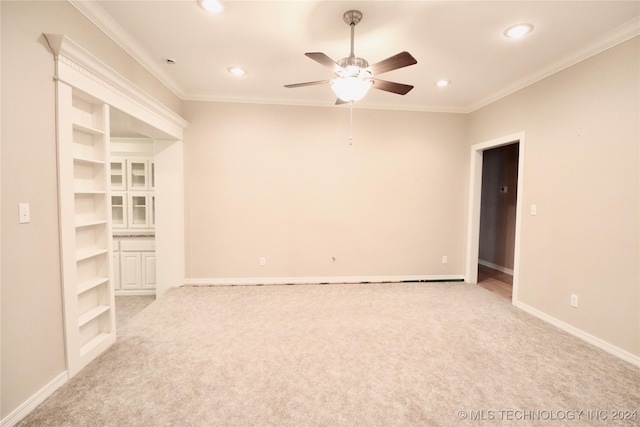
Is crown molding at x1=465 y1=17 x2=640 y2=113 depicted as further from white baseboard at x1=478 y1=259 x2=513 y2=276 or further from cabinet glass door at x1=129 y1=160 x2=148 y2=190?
cabinet glass door at x1=129 y1=160 x2=148 y2=190

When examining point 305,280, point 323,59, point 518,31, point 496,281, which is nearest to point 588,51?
point 518,31

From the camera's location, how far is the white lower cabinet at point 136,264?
382 centimetres

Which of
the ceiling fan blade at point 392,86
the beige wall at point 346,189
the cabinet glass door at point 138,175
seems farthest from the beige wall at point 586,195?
the cabinet glass door at point 138,175

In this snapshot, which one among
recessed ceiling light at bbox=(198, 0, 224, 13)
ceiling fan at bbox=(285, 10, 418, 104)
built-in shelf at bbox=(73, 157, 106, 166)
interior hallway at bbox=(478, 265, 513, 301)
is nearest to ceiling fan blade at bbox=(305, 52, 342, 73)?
ceiling fan at bbox=(285, 10, 418, 104)

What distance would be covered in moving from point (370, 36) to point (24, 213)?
2791mm

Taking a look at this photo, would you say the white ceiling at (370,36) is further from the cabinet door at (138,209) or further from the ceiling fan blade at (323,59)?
the cabinet door at (138,209)

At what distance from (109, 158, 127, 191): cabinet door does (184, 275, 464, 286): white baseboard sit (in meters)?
1.78

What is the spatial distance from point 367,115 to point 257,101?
1651mm

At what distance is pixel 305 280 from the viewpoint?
162 inches

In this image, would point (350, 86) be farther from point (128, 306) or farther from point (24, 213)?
point (128, 306)

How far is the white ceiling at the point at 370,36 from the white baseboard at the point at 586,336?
2613 millimetres

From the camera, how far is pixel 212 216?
12.8 ft

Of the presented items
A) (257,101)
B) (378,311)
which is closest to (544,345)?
(378,311)

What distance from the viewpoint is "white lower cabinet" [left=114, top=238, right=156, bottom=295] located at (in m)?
3.82
